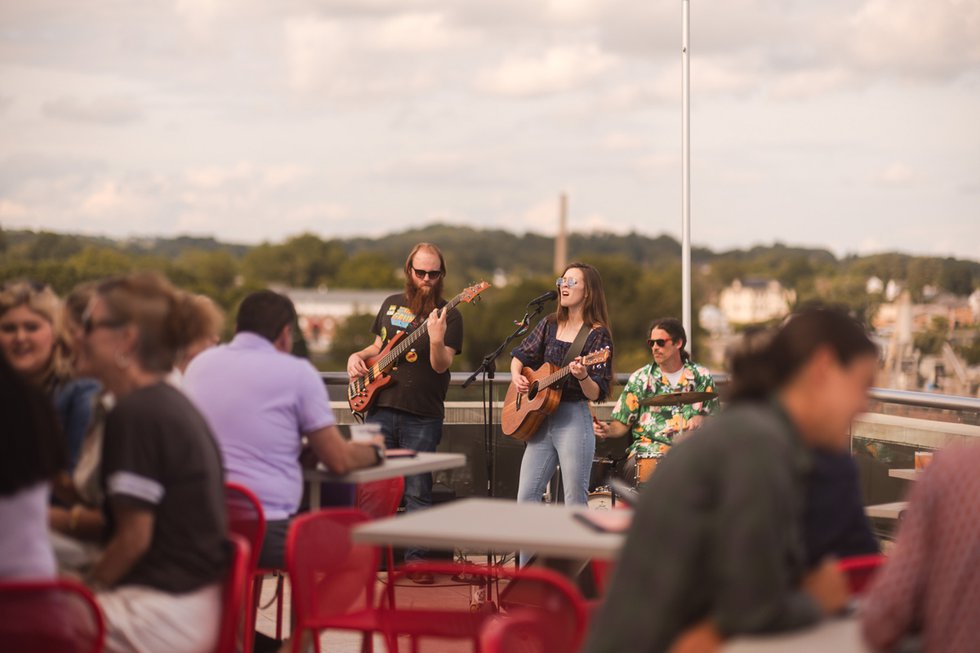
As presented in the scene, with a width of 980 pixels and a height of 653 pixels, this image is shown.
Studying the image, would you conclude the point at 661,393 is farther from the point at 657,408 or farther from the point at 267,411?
the point at 267,411

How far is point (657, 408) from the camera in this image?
7.44 metres

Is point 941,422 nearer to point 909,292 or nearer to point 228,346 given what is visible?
point 228,346

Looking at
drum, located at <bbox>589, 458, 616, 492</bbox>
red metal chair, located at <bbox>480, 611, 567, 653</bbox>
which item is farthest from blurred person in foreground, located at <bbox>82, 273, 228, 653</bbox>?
drum, located at <bbox>589, 458, 616, 492</bbox>

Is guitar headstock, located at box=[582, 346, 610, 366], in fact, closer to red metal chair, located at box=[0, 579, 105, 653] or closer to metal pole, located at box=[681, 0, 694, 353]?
metal pole, located at box=[681, 0, 694, 353]

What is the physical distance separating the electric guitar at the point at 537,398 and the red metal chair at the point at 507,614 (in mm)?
1665

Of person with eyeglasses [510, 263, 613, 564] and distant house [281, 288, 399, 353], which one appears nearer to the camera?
person with eyeglasses [510, 263, 613, 564]

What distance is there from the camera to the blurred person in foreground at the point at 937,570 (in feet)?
7.50

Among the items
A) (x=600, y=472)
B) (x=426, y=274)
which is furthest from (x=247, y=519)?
(x=600, y=472)

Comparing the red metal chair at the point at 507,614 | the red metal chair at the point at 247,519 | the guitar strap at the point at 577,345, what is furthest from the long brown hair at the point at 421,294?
the red metal chair at the point at 247,519

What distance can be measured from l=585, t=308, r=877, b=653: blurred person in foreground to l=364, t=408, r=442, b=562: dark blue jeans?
473 cm

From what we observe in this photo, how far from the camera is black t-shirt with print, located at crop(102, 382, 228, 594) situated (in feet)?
9.95

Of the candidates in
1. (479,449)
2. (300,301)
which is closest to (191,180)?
(300,301)

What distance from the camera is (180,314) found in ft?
10.8

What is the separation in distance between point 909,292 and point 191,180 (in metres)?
63.8
